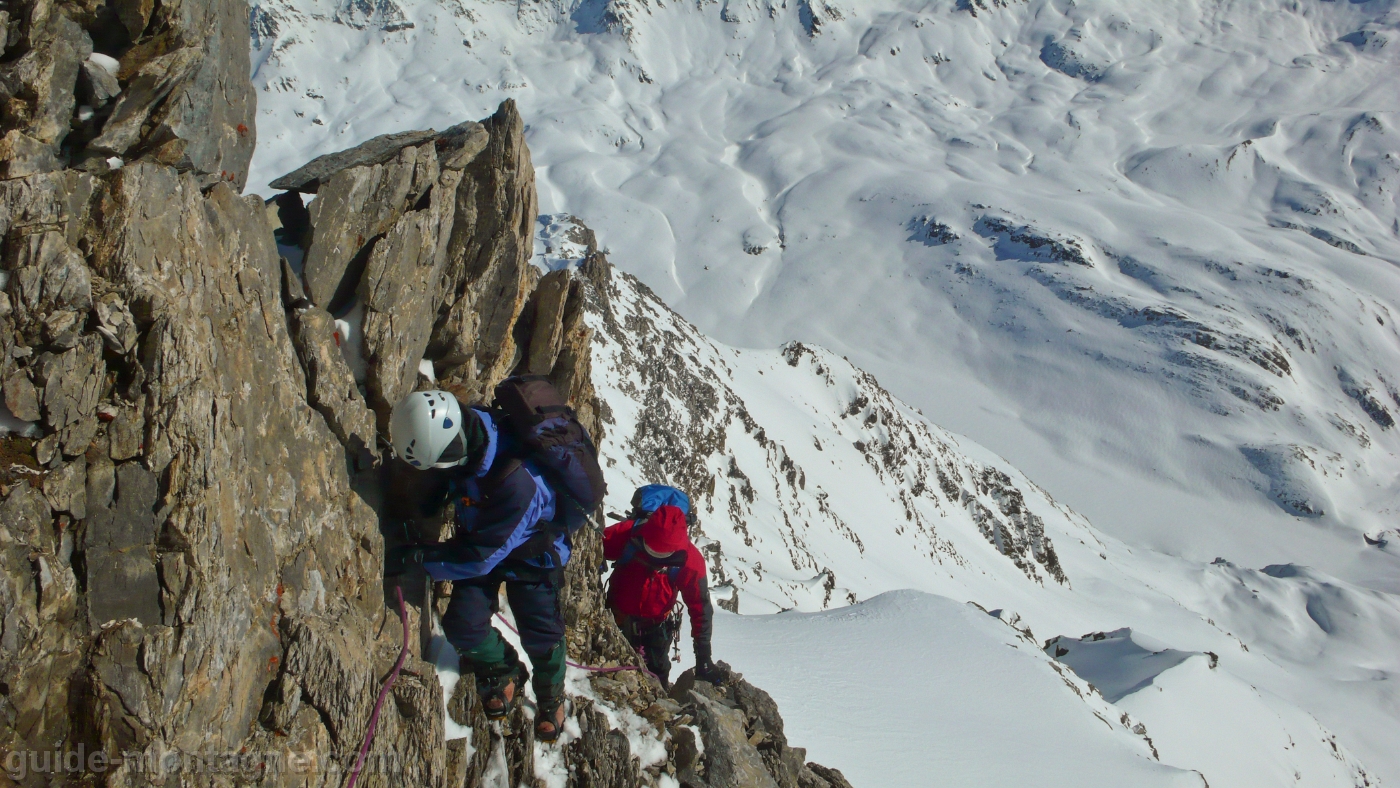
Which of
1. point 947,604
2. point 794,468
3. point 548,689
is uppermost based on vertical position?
point 548,689

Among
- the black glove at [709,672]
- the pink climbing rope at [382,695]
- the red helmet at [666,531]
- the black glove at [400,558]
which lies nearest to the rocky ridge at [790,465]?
the black glove at [709,672]

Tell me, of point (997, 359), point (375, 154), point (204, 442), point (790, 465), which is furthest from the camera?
point (997, 359)

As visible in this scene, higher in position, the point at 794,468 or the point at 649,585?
the point at 649,585

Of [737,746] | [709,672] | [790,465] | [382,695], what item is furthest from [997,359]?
[382,695]

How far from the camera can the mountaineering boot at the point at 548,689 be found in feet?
19.4

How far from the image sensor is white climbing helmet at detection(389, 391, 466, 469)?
205 inches

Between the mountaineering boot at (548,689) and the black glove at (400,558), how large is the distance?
1.19 m

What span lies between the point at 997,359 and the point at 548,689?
8968cm

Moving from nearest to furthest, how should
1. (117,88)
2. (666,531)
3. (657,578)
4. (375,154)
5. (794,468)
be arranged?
(117,88) < (375,154) < (666,531) < (657,578) < (794,468)

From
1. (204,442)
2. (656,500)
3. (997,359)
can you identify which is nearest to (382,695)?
(204,442)

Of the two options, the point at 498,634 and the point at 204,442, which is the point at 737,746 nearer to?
the point at 498,634

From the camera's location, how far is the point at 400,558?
19.7 ft

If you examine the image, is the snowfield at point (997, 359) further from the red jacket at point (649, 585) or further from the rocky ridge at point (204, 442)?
the rocky ridge at point (204, 442)

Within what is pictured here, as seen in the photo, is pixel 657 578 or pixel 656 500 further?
pixel 657 578
